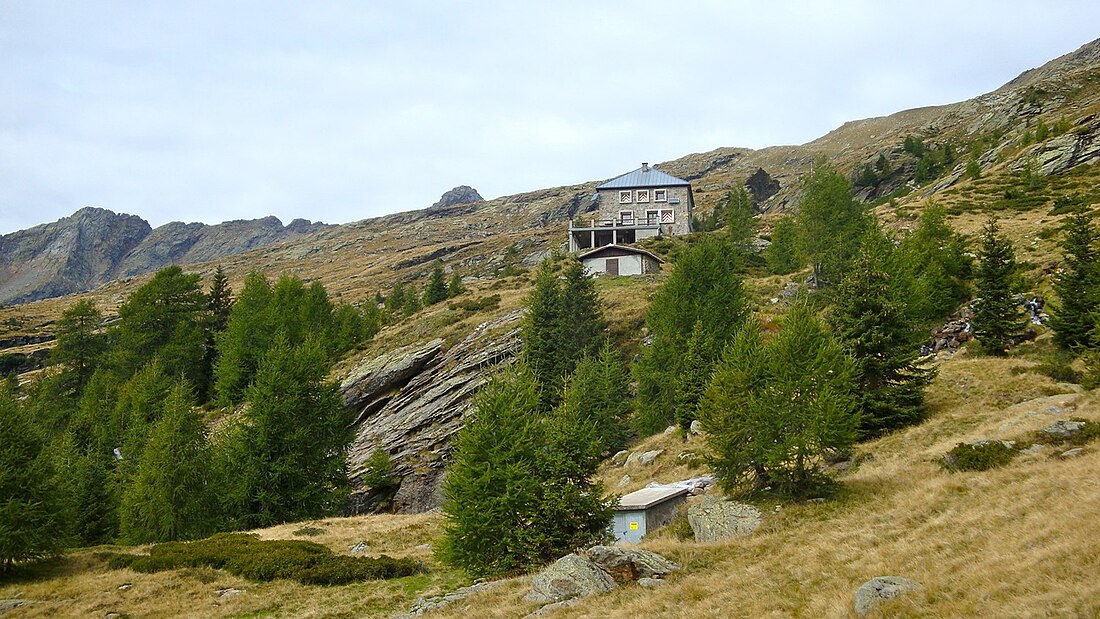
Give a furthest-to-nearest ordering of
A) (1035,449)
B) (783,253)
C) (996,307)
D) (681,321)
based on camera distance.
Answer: (783,253) < (681,321) < (996,307) < (1035,449)

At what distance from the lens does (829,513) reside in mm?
20875

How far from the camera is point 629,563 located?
18656 mm

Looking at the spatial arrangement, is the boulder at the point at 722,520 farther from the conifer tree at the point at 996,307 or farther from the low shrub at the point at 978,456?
the conifer tree at the point at 996,307

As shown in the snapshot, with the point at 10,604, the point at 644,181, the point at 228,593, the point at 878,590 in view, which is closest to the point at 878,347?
the point at 878,590

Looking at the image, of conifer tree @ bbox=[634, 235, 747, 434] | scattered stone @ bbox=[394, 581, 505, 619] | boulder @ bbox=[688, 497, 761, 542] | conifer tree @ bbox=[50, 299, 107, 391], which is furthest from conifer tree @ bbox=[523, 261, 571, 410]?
conifer tree @ bbox=[50, 299, 107, 391]

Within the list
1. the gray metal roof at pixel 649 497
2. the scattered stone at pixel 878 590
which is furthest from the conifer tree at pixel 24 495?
the scattered stone at pixel 878 590

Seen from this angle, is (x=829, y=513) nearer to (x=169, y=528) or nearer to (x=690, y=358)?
(x=690, y=358)

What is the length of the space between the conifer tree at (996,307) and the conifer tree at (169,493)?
4271cm

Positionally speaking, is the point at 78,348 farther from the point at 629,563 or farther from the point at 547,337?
the point at 629,563

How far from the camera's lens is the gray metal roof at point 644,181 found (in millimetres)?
87625

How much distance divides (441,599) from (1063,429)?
68.5 ft

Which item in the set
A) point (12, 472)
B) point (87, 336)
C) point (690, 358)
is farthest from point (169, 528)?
point (87, 336)

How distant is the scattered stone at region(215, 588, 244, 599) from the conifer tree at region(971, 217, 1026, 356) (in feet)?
122

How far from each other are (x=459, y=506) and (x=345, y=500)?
70.0ft
